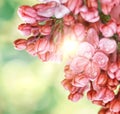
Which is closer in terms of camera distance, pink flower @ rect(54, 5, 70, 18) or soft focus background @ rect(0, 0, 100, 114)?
pink flower @ rect(54, 5, 70, 18)

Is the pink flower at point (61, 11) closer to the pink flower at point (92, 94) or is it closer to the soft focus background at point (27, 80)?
the pink flower at point (92, 94)

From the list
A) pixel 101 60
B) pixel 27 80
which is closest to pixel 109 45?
pixel 101 60

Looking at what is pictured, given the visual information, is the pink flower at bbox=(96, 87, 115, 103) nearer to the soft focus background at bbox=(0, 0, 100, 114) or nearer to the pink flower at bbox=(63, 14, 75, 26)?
the pink flower at bbox=(63, 14, 75, 26)

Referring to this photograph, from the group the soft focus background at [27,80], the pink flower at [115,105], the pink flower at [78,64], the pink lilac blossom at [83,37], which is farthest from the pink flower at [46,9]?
the soft focus background at [27,80]

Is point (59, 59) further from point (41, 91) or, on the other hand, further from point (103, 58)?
point (41, 91)

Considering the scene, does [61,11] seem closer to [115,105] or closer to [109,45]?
[109,45]

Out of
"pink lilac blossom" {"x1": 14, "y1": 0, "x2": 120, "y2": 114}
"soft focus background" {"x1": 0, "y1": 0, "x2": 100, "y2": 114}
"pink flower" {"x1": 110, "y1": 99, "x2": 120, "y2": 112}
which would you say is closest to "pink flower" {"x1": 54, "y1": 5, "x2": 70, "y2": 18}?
"pink lilac blossom" {"x1": 14, "y1": 0, "x2": 120, "y2": 114}

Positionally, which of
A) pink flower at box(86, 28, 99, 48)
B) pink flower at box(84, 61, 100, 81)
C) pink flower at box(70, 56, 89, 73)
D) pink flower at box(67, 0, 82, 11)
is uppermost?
pink flower at box(67, 0, 82, 11)

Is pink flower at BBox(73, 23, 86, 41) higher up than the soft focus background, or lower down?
lower down
